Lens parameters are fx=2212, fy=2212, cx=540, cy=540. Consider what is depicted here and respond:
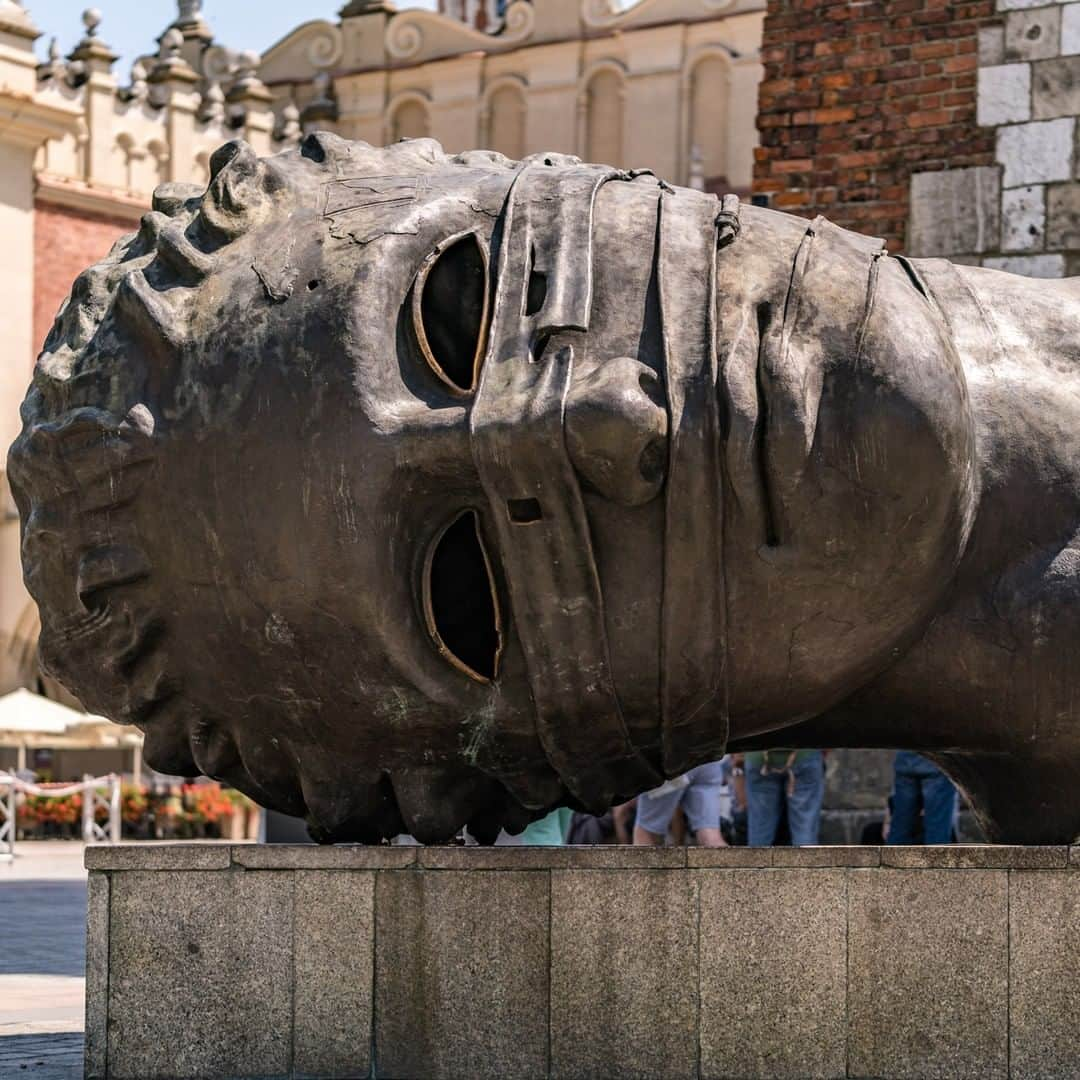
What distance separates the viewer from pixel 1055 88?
36.5 feet

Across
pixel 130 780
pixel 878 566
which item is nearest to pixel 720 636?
pixel 878 566

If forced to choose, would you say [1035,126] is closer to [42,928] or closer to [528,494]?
[42,928]

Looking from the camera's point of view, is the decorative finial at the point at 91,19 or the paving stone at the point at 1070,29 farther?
the decorative finial at the point at 91,19

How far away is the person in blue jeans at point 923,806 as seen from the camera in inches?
367

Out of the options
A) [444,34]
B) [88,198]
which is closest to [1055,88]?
[88,198]

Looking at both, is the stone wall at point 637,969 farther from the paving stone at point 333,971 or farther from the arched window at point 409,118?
the arched window at point 409,118

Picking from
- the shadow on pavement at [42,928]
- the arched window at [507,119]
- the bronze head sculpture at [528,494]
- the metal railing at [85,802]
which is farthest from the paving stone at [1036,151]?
the arched window at [507,119]

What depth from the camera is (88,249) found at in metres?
31.6

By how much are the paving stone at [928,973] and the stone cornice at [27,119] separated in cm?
2699

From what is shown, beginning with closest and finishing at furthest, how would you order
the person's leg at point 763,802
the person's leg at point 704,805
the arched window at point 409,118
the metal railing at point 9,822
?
1. the person's leg at point 763,802
2. the person's leg at point 704,805
3. the metal railing at point 9,822
4. the arched window at point 409,118

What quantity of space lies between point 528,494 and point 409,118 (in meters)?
32.5

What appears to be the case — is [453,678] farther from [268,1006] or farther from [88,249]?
[88,249]

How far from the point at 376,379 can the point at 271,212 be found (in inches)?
Answer: 23.3

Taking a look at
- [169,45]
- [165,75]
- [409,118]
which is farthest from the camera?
[409,118]
